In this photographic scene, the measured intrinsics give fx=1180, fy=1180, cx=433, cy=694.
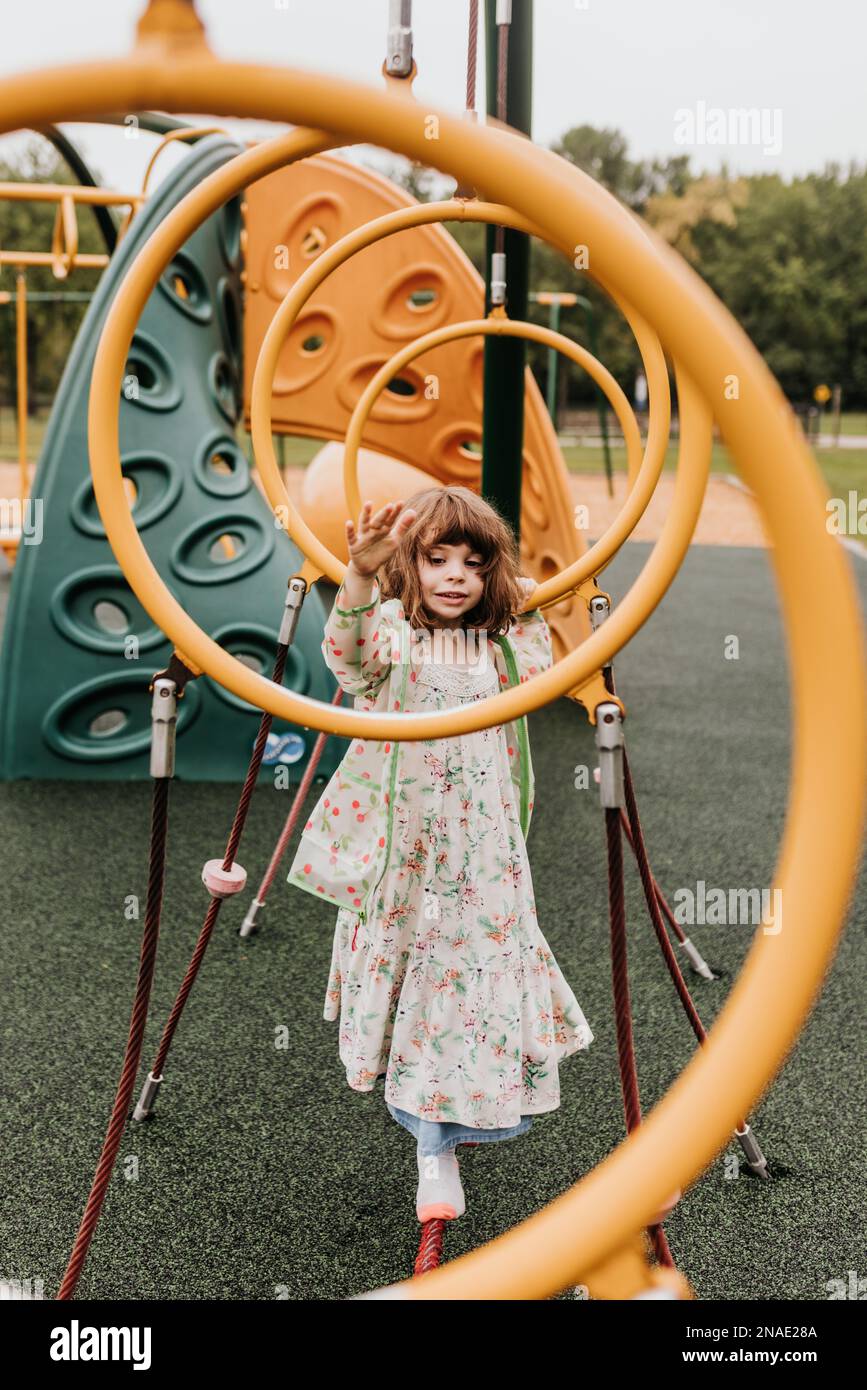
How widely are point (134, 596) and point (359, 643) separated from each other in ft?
9.53

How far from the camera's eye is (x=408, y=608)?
2068mm

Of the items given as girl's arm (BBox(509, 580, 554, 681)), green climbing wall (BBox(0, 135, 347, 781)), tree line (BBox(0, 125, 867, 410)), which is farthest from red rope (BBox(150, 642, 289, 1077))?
tree line (BBox(0, 125, 867, 410))

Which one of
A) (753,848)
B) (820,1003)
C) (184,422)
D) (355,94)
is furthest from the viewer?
(184,422)

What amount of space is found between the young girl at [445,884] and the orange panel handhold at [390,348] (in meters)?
4.05

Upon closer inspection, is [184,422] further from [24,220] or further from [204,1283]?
[24,220]

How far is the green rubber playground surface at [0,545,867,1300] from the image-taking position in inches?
83.6

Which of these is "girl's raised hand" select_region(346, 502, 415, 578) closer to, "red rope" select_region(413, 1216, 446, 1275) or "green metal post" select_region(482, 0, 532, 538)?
"red rope" select_region(413, 1216, 446, 1275)

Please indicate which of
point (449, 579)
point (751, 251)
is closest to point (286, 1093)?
point (449, 579)

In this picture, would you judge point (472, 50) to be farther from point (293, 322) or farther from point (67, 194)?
point (67, 194)

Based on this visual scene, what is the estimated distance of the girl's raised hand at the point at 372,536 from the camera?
1679 millimetres

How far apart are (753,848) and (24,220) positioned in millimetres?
37739

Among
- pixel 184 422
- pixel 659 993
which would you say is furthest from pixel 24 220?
pixel 659 993

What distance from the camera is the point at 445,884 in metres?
2.05

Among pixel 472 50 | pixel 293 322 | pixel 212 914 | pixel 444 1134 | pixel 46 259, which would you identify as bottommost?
pixel 444 1134
